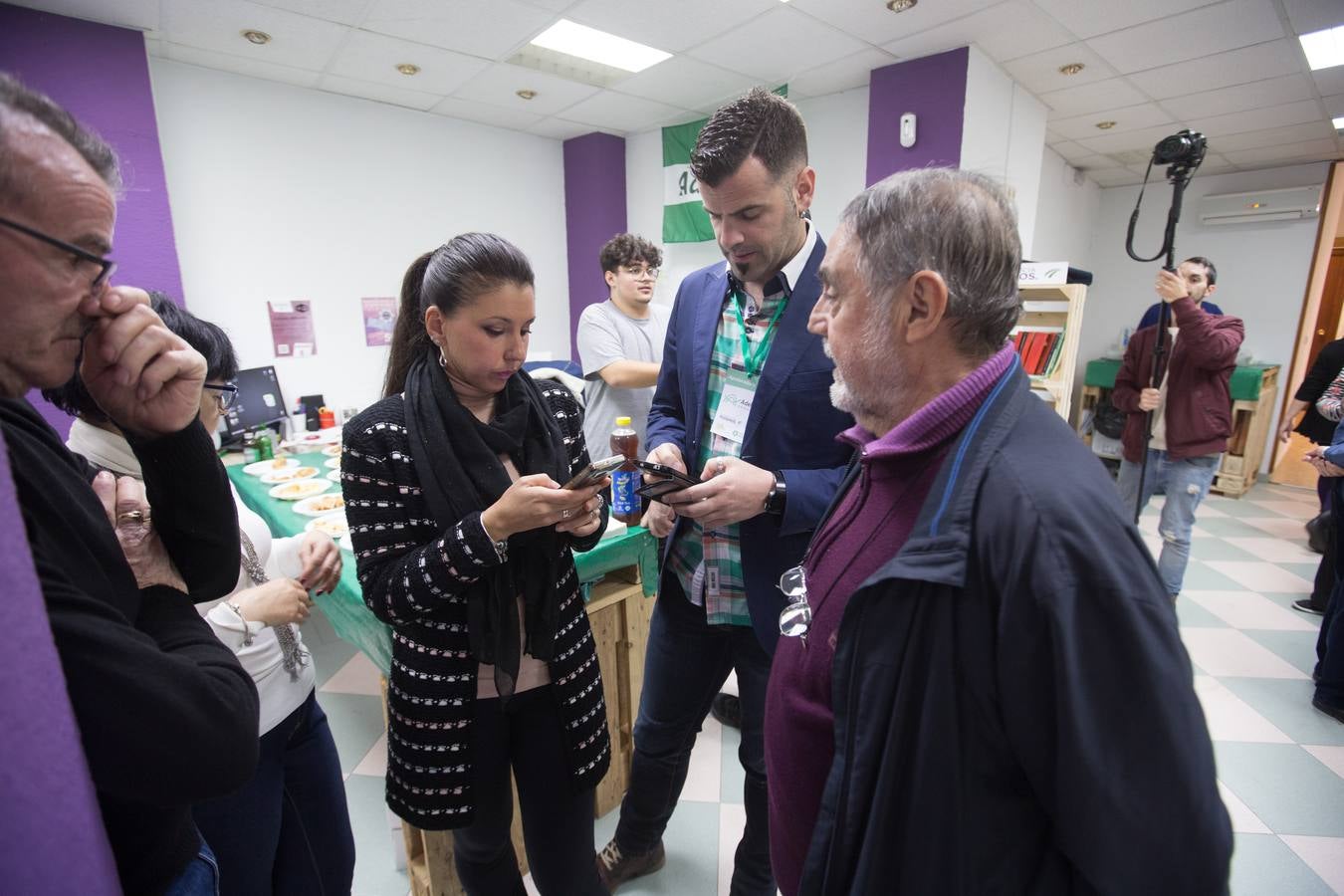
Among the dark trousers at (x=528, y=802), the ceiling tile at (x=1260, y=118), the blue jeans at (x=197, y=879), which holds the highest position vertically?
the ceiling tile at (x=1260, y=118)

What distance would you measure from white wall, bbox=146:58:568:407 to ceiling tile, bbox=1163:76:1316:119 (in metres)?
5.16

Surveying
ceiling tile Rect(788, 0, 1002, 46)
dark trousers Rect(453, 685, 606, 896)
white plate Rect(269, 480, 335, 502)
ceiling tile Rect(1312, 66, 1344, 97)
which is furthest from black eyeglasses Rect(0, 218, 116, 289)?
ceiling tile Rect(1312, 66, 1344, 97)

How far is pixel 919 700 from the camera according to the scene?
72 cm

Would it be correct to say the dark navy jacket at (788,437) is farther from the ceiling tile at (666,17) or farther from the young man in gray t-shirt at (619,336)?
the ceiling tile at (666,17)

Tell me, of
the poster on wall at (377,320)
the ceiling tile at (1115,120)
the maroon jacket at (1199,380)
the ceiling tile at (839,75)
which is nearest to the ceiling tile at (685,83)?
the ceiling tile at (839,75)

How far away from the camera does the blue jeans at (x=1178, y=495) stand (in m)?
3.26

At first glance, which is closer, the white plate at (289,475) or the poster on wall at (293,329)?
the white plate at (289,475)

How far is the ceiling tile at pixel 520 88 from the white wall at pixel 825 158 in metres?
1.05

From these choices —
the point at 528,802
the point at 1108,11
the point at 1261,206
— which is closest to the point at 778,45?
the point at 1108,11

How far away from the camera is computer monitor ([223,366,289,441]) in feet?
12.2

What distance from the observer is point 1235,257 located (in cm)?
661

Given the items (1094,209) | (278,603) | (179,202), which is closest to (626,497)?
(278,603)

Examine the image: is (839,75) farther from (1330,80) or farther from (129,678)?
(129,678)

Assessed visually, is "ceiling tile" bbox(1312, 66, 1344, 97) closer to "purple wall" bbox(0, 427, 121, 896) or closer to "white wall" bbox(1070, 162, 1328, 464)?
"white wall" bbox(1070, 162, 1328, 464)
